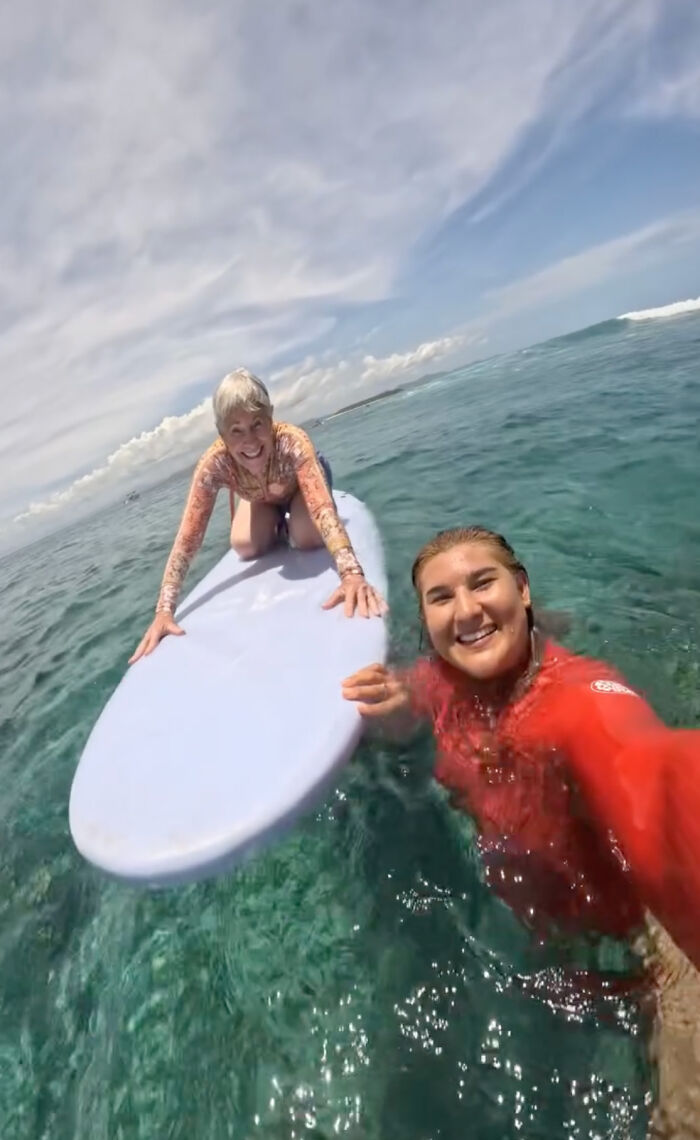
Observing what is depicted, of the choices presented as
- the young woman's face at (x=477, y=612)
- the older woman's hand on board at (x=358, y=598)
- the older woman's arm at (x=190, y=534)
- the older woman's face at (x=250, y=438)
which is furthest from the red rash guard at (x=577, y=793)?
the older woman's arm at (x=190, y=534)

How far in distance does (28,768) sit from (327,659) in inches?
109

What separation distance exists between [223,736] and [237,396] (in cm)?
191

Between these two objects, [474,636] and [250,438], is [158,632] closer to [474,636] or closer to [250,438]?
[250,438]

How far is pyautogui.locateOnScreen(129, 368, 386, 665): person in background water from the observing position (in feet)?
11.7

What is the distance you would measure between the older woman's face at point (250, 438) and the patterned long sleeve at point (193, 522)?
18 centimetres

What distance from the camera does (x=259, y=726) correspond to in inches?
109

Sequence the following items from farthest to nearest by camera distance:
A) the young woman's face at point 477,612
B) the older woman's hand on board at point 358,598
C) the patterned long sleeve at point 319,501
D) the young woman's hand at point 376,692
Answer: the patterned long sleeve at point 319,501 → the older woman's hand on board at point 358,598 → the young woman's hand at point 376,692 → the young woman's face at point 477,612

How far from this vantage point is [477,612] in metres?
2.10

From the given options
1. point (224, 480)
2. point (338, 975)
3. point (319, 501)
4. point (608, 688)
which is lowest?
point (338, 975)

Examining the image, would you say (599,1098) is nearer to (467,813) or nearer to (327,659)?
(467,813)

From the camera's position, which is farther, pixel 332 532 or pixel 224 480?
pixel 224 480

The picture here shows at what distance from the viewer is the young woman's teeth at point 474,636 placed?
214 cm

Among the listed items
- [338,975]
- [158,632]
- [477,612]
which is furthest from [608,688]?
[158,632]

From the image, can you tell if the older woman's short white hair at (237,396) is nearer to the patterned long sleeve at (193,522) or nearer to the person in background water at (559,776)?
the patterned long sleeve at (193,522)
